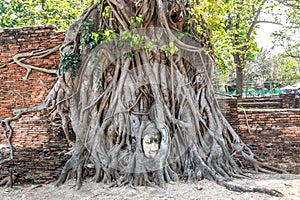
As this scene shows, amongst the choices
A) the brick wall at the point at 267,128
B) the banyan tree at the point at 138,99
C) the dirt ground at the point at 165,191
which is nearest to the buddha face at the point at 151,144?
the banyan tree at the point at 138,99

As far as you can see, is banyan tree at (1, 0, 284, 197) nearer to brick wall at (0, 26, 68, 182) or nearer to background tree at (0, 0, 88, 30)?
brick wall at (0, 26, 68, 182)

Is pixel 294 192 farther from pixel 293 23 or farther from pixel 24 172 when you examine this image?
pixel 293 23

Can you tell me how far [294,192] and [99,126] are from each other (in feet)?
8.25

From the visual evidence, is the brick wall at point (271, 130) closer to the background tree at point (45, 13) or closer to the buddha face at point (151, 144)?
the buddha face at point (151, 144)

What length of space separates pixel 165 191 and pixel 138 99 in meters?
1.37

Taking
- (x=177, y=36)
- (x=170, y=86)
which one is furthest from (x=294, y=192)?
(x=177, y=36)

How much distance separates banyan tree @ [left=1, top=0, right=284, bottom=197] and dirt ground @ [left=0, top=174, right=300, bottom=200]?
19cm

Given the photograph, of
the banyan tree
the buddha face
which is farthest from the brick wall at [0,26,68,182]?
the buddha face

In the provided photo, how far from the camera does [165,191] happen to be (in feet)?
10.8

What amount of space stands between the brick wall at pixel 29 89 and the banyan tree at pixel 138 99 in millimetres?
709

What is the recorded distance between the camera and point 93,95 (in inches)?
166

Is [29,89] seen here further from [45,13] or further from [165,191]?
[45,13]

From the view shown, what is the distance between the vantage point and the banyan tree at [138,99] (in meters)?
3.82

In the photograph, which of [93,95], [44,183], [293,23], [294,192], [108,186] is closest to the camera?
[294,192]
